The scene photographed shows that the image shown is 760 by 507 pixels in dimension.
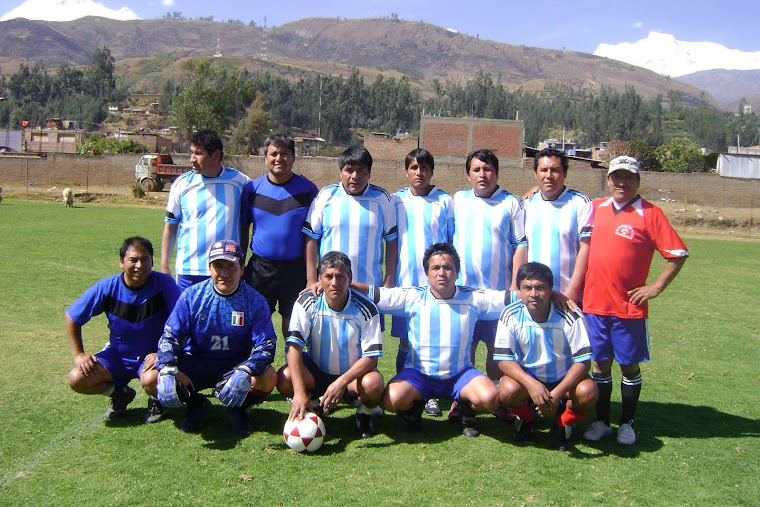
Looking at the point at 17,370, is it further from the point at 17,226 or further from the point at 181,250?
the point at 17,226

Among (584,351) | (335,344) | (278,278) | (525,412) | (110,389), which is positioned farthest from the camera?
(278,278)

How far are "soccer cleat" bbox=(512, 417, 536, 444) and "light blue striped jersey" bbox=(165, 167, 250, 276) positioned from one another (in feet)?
8.39

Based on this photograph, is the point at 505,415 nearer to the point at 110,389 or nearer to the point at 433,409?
the point at 433,409

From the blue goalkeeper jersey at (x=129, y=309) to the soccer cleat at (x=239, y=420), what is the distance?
815mm

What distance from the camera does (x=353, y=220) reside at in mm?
→ 4957

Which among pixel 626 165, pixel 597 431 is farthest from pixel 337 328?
pixel 626 165

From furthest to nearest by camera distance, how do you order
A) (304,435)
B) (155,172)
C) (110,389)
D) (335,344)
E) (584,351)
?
1. (155,172)
2. (110,389)
3. (335,344)
4. (584,351)
5. (304,435)

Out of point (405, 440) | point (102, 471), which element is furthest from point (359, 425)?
point (102, 471)

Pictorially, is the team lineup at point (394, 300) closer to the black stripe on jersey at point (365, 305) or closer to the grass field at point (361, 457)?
the black stripe on jersey at point (365, 305)

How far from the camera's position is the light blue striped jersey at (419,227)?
5.07m

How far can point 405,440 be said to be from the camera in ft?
14.6

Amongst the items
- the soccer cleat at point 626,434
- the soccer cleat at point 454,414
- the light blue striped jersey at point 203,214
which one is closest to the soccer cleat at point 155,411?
the light blue striped jersey at point 203,214

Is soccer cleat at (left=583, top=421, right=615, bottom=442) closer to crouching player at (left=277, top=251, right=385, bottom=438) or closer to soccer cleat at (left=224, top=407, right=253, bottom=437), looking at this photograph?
crouching player at (left=277, top=251, right=385, bottom=438)

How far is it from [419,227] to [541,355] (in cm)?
136
